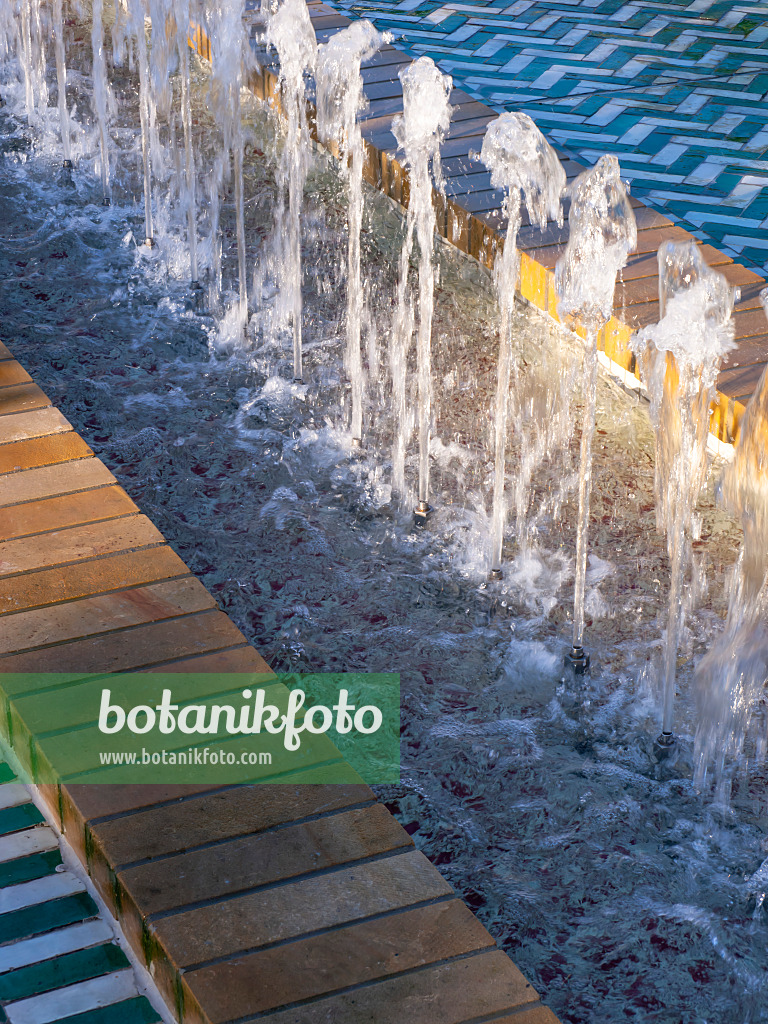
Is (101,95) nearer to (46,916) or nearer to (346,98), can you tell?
(346,98)

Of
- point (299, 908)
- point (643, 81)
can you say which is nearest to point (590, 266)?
point (299, 908)

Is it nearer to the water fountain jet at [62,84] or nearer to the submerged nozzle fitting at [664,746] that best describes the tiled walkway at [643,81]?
the water fountain jet at [62,84]

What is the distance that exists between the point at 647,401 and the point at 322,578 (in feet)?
4.22

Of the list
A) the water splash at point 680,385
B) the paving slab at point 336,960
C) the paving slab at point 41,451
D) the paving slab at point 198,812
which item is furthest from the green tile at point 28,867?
the water splash at point 680,385

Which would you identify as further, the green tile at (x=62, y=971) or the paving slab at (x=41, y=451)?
the paving slab at (x=41, y=451)

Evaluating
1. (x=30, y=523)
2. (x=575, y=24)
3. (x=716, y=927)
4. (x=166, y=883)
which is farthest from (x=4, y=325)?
(x=575, y=24)

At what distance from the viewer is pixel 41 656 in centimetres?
243

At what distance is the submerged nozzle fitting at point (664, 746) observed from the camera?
2531 mm

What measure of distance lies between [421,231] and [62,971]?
2.60m

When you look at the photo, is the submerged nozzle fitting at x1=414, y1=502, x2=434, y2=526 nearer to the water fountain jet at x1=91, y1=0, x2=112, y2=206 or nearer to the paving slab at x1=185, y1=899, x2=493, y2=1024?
the paving slab at x1=185, y1=899, x2=493, y2=1024

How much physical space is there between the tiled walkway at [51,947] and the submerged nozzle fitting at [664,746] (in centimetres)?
107

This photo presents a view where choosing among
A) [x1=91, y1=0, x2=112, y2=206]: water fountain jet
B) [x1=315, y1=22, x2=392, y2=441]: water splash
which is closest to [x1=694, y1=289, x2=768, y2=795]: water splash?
[x1=315, y1=22, x2=392, y2=441]: water splash

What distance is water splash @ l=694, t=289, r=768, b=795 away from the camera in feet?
8.48

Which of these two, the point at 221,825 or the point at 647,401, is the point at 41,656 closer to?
the point at 221,825
